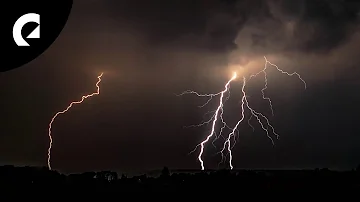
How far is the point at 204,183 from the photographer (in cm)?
2070

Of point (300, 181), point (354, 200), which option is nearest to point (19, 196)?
point (300, 181)

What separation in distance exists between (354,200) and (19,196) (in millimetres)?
13566

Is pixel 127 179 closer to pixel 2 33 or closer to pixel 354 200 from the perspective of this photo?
pixel 354 200

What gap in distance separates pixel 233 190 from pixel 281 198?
2182 mm

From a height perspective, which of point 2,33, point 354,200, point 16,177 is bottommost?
point 354,200

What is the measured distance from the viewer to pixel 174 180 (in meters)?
22.8

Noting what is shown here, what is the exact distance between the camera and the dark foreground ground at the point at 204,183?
19.4 meters

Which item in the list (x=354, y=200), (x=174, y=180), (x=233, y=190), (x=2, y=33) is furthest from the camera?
(x=174, y=180)

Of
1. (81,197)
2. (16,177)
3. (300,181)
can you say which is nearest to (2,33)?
(81,197)

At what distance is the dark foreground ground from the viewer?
19.4 metres

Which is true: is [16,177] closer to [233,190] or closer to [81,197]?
[81,197]

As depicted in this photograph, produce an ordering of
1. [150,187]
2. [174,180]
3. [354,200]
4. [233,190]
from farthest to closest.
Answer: [174,180] → [150,187] → [233,190] → [354,200]

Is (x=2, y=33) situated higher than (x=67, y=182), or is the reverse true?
(x=2, y=33)

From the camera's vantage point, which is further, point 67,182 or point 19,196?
point 67,182
